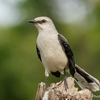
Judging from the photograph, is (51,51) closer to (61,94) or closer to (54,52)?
(54,52)

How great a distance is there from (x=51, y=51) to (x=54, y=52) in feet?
0.19

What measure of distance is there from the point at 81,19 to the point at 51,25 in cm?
716

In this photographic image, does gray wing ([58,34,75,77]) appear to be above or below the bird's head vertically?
below

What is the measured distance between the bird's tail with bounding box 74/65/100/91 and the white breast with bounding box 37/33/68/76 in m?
0.45

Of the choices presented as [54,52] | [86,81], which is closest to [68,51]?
[54,52]

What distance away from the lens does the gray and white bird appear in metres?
9.99

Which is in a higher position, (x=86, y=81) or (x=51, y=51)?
(x=51, y=51)

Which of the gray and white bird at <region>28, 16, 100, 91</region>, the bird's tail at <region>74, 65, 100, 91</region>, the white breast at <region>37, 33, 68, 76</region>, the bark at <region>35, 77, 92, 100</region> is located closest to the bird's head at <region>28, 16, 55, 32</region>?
the gray and white bird at <region>28, 16, 100, 91</region>

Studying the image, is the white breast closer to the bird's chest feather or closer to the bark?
the bird's chest feather

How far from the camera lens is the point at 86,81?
10.4 metres

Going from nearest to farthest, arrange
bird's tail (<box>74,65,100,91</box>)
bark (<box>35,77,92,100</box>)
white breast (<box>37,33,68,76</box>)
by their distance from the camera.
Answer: bark (<box>35,77,92,100</box>)
white breast (<box>37,33,68,76</box>)
bird's tail (<box>74,65,100,91</box>)

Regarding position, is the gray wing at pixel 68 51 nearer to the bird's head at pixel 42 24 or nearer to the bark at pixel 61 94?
the bird's head at pixel 42 24

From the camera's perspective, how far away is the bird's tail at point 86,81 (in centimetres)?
1014

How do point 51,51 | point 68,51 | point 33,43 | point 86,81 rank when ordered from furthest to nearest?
point 33,43, point 86,81, point 68,51, point 51,51
